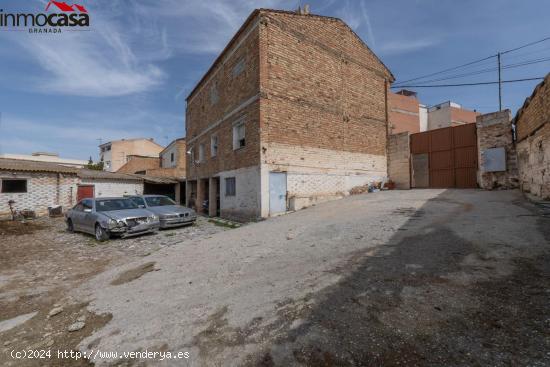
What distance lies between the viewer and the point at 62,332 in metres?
3.34

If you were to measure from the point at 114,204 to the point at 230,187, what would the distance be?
552 centimetres

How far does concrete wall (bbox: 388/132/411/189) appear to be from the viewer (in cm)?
1609

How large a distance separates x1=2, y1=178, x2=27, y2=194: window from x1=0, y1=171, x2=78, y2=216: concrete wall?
8.4 inches

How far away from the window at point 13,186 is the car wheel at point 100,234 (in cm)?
1288

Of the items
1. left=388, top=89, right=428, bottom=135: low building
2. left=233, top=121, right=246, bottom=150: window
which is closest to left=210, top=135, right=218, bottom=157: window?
left=233, top=121, right=246, bottom=150: window

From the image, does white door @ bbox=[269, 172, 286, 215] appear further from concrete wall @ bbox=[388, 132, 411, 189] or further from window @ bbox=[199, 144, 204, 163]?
window @ bbox=[199, 144, 204, 163]

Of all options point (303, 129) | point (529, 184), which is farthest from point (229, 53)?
point (529, 184)

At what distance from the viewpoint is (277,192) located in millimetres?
11688

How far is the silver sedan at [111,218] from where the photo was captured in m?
8.96

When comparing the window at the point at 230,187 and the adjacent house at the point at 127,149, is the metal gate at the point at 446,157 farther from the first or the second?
the adjacent house at the point at 127,149

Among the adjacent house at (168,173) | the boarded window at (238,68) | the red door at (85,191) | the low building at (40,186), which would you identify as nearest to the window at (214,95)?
the boarded window at (238,68)

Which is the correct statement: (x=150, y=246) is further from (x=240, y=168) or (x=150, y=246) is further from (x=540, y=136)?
(x=540, y=136)

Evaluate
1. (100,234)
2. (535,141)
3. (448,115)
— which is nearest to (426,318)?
(535,141)

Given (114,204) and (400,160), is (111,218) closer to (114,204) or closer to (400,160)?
(114,204)
